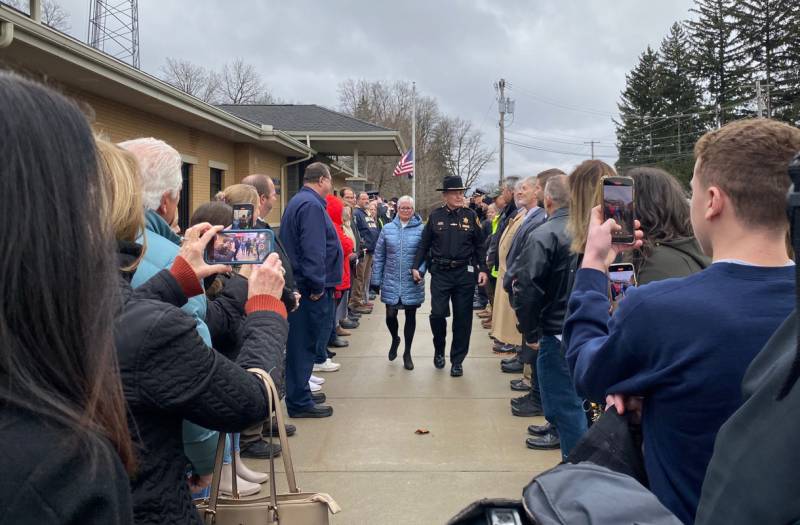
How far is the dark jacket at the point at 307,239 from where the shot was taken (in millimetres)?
5805

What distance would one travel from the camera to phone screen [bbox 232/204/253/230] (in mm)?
3340

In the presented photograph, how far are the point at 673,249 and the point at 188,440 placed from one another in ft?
6.96

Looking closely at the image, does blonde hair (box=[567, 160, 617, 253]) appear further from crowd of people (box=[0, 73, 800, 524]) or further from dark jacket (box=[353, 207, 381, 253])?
dark jacket (box=[353, 207, 381, 253])

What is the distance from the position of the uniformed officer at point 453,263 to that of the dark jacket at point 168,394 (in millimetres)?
5673

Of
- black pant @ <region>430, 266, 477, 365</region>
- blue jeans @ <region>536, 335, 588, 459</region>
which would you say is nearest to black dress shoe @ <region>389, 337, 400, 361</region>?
black pant @ <region>430, 266, 477, 365</region>

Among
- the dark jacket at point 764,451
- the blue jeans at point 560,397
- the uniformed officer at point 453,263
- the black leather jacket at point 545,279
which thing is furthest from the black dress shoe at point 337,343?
the dark jacket at point 764,451

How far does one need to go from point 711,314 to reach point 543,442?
3854 millimetres

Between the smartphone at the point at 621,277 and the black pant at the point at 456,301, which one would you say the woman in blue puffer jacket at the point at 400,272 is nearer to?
the black pant at the point at 456,301

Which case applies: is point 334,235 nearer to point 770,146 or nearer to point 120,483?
point 770,146

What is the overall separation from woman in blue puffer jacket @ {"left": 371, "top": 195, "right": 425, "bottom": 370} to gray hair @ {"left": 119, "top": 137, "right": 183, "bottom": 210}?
17.6ft

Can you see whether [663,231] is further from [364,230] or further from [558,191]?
[364,230]

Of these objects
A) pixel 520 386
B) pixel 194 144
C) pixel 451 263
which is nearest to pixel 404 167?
pixel 194 144

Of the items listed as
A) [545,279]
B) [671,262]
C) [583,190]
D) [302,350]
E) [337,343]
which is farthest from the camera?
[337,343]

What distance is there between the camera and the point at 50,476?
33.4 inches
